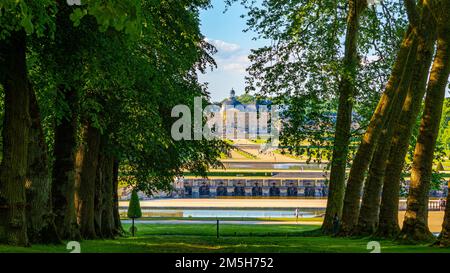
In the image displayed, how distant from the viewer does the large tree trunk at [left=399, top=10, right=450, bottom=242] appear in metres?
17.8

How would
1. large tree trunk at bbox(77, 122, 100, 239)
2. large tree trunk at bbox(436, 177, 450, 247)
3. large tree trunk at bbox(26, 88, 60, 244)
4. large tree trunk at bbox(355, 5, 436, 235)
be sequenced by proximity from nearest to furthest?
1. large tree trunk at bbox(436, 177, 450, 247)
2. large tree trunk at bbox(26, 88, 60, 244)
3. large tree trunk at bbox(355, 5, 436, 235)
4. large tree trunk at bbox(77, 122, 100, 239)

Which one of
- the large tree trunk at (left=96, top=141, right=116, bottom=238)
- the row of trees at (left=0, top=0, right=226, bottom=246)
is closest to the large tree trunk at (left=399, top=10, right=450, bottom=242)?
the row of trees at (left=0, top=0, right=226, bottom=246)

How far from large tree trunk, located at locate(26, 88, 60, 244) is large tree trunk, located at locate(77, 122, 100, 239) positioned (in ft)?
30.6

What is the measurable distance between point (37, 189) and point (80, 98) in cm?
598

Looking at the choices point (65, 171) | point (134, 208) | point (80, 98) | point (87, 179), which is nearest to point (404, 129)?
point (80, 98)

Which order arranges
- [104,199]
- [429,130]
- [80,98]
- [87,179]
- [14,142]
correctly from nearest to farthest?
[14,142], [429,130], [80,98], [87,179], [104,199]

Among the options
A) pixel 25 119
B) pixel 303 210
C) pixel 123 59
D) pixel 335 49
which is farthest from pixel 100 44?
pixel 303 210

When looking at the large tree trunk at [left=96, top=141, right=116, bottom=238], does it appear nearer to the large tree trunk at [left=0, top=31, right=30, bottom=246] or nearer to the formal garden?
the formal garden

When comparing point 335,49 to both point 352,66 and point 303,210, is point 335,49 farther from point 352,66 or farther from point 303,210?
point 303,210

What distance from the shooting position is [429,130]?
17797 millimetres

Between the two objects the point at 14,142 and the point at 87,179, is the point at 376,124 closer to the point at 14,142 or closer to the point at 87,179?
the point at 87,179

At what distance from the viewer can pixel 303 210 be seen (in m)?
71.3

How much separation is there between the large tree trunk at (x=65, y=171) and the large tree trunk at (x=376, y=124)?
10.4 m
